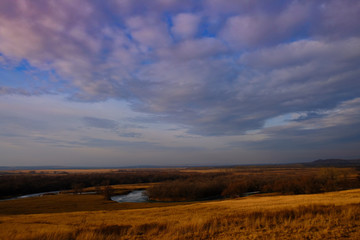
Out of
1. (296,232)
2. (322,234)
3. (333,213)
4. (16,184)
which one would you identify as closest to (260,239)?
(296,232)

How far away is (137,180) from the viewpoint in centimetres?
15112

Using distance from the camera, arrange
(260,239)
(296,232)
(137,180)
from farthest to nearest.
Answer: (137,180) → (296,232) → (260,239)

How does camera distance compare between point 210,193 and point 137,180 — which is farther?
point 137,180

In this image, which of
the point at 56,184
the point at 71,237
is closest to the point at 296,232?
the point at 71,237

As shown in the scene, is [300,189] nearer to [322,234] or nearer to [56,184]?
[322,234]

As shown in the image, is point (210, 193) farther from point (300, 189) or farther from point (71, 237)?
point (71, 237)

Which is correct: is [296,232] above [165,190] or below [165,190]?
above

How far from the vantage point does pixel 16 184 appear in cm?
10550

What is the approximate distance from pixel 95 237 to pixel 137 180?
146991mm

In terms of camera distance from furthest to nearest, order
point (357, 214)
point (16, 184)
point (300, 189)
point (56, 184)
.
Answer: point (56, 184) → point (16, 184) → point (300, 189) → point (357, 214)

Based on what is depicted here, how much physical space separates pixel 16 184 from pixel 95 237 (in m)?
121

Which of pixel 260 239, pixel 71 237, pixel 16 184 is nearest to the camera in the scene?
pixel 260 239

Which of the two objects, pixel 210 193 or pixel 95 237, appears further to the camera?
pixel 210 193

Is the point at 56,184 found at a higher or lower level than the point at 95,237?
lower
